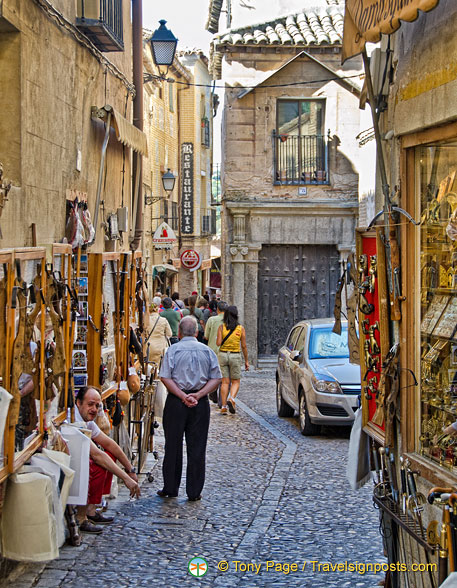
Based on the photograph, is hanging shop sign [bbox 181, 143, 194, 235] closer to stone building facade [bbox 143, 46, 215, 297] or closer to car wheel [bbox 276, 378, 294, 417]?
stone building facade [bbox 143, 46, 215, 297]

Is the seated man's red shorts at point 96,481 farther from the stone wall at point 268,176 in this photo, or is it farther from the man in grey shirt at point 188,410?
the stone wall at point 268,176

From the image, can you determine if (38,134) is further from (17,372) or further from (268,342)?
(268,342)

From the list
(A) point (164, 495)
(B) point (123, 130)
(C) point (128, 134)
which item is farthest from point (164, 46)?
(A) point (164, 495)

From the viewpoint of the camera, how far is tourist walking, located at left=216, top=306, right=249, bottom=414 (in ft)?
51.1

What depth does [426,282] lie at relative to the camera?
5.98 meters

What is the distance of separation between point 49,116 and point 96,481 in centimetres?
345

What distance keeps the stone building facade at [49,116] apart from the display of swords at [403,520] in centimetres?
337

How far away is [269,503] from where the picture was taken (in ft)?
30.4

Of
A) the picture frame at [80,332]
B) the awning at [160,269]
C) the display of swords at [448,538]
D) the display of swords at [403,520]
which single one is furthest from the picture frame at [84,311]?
the awning at [160,269]

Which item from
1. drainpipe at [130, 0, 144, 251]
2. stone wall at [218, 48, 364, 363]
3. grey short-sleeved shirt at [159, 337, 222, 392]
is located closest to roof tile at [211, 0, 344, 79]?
stone wall at [218, 48, 364, 363]

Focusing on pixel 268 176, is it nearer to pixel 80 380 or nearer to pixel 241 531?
pixel 80 380

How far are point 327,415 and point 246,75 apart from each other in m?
14.2

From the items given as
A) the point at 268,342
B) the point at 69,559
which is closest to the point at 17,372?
the point at 69,559

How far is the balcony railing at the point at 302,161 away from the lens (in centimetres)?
2511
